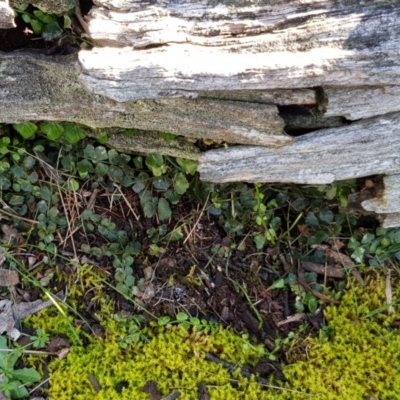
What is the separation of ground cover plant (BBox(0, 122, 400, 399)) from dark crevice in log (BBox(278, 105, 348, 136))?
18.2 inches

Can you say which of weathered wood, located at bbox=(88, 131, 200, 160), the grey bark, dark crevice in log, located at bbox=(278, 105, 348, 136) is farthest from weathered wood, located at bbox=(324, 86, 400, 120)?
weathered wood, located at bbox=(88, 131, 200, 160)

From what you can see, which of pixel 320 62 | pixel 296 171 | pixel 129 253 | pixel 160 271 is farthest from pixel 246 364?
pixel 320 62

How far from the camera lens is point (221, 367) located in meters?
2.84

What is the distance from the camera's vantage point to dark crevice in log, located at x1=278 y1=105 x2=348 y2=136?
8.59 feet

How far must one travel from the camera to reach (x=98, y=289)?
295cm

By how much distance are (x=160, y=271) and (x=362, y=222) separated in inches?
50.4

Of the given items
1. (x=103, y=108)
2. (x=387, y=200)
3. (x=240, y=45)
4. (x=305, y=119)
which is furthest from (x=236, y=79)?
(x=387, y=200)

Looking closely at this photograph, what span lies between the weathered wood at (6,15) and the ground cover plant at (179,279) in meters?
0.62

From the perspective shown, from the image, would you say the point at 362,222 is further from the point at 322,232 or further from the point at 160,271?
the point at 160,271

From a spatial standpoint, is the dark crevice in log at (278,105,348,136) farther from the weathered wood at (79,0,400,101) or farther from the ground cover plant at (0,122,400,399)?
the ground cover plant at (0,122,400,399)

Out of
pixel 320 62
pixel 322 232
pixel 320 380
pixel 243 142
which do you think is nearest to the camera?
pixel 320 62

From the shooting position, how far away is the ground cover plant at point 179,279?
2.81 meters

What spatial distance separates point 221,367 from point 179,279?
538mm

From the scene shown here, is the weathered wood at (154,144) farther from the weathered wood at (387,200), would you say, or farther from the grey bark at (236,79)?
the weathered wood at (387,200)
